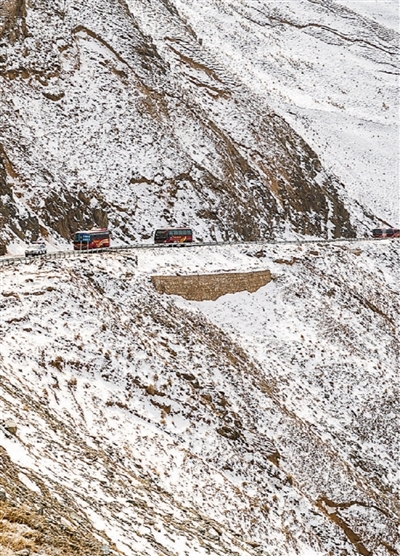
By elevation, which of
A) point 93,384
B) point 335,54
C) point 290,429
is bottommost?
point 290,429

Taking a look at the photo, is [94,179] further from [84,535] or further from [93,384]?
[84,535]

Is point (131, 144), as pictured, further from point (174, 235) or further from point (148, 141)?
point (174, 235)

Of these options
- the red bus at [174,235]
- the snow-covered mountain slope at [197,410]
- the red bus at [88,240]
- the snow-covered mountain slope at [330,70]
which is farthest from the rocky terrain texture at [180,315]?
the red bus at [88,240]

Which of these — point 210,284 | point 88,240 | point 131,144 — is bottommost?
point 210,284

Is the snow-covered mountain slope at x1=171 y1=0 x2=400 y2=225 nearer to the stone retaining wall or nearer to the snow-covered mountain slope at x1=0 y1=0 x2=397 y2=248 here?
the snow-covered mountain slope at x1=0 y1=0 x2=397 y2=248

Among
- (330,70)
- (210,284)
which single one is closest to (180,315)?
(210,284)

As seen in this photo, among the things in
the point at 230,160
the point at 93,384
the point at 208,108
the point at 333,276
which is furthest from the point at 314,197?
the point at 93,384

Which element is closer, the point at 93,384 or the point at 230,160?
the point at 93,384

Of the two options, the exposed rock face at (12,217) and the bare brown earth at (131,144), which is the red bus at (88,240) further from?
the bare brown earth at (131,144)
